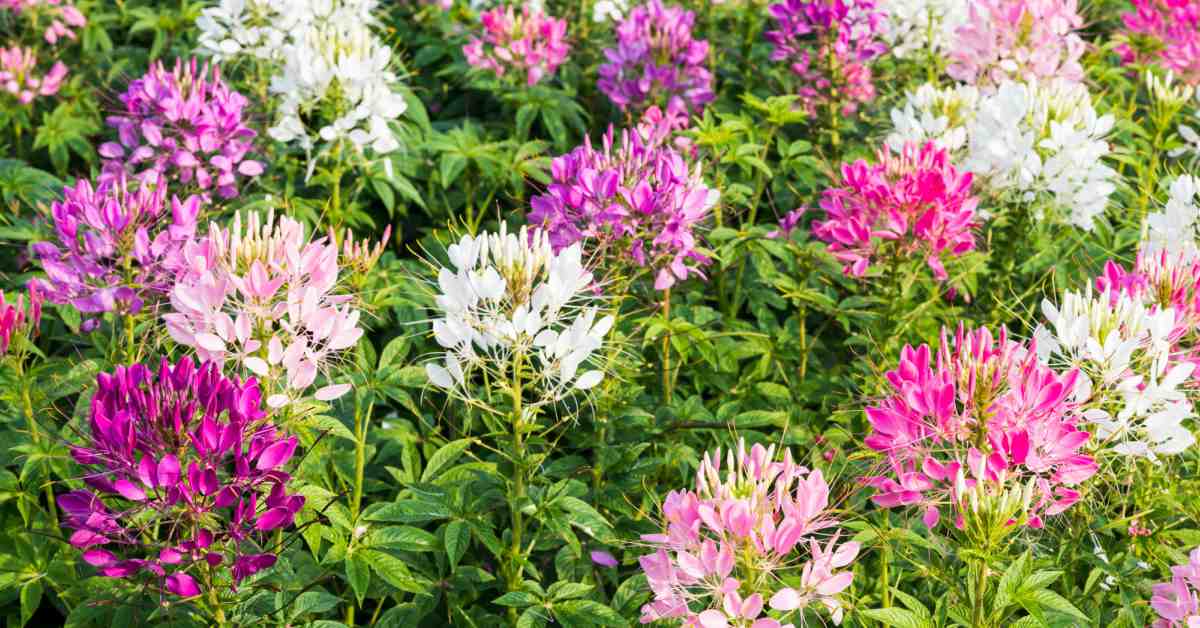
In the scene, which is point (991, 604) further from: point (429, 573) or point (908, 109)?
point (908, 109)

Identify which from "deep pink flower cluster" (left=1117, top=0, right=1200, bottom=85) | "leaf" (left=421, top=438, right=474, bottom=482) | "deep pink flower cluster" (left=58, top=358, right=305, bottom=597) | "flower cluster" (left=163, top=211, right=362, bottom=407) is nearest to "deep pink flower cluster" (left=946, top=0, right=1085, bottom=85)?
"deep pink flower cluster" (left=1117, top=0, right=1200, bottom=85)

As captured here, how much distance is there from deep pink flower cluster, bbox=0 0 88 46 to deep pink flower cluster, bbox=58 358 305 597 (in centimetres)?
379

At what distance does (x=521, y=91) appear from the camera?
5.38 meters

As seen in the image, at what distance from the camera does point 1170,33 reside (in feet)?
18.1

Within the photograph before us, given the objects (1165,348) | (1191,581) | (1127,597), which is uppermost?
(1165,348)

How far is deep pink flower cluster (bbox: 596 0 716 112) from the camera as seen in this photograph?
5.15m

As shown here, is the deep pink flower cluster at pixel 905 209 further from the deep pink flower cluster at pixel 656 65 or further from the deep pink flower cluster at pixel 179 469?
the deep pink flower cluster at pixel 179 469

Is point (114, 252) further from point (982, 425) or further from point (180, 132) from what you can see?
point (982, 425)

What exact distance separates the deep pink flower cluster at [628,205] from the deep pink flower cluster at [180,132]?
1.30 m

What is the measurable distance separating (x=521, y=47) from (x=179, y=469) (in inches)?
133

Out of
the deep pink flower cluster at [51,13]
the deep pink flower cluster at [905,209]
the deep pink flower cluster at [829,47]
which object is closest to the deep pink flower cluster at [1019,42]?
the deep pink flower cluster at [829,47]

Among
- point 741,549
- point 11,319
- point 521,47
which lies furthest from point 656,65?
point 741,549

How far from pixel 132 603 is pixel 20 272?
221 cm

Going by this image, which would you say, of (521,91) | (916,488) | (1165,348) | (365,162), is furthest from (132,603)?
(521,91)
